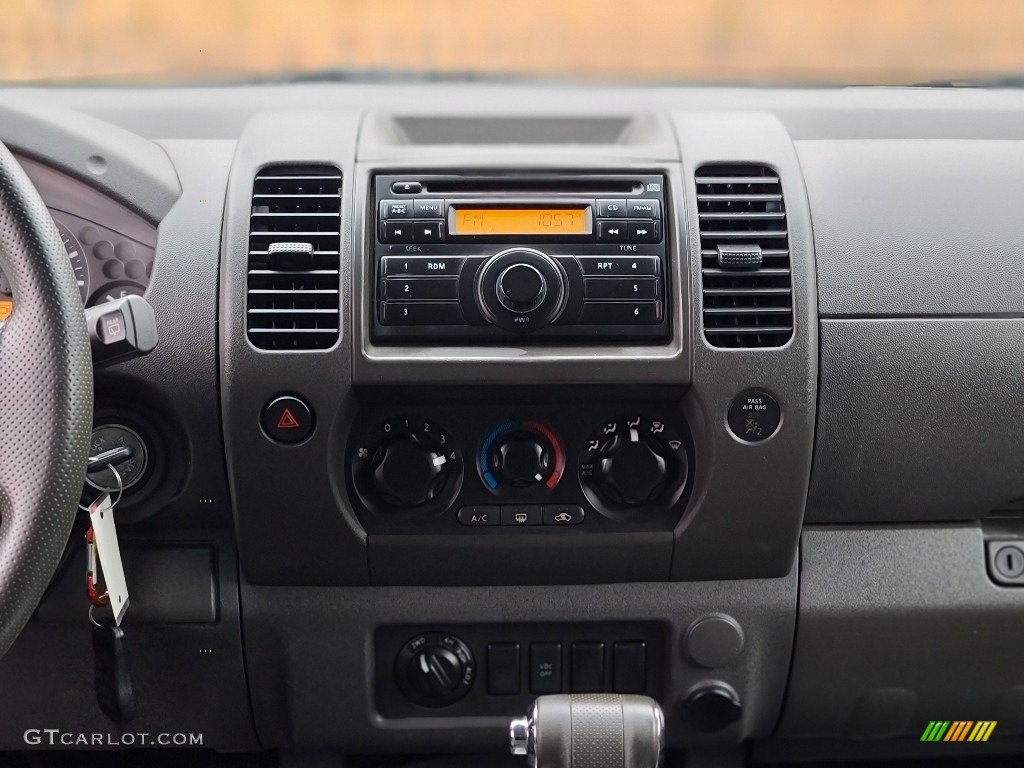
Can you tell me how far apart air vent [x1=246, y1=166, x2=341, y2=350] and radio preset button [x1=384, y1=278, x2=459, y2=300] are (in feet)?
0.21

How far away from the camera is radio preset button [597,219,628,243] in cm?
124

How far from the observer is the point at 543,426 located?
1.30 m

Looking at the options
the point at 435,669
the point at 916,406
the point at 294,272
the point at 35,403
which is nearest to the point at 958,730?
the point at 916,406

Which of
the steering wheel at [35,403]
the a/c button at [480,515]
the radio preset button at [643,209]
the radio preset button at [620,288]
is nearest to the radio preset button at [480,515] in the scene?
the a/c button at [480,515]

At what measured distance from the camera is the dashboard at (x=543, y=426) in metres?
1.23

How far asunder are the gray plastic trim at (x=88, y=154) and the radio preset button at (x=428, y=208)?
12.3 inches

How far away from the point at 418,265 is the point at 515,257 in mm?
118

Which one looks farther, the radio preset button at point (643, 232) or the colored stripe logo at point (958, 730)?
the colored stripe logo at point (958, 730)

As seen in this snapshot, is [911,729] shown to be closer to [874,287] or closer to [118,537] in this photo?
[874,287]

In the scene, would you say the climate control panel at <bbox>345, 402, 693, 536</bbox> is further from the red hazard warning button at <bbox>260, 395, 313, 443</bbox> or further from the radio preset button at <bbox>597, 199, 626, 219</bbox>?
the radio preset button at <bbox>597, 199, 626, 219</bbox>

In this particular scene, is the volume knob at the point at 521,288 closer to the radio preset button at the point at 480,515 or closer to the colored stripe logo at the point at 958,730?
the radio preset button at the point at 480,515

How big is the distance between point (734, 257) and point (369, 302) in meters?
0.44

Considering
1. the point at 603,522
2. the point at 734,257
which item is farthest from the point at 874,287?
the point at 603,522

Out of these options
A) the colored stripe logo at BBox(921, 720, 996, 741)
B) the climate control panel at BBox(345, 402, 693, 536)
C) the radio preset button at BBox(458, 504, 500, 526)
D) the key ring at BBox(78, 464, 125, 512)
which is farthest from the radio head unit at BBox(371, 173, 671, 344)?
the colored stripe logo at BBox(921, 720, 996, 741)
